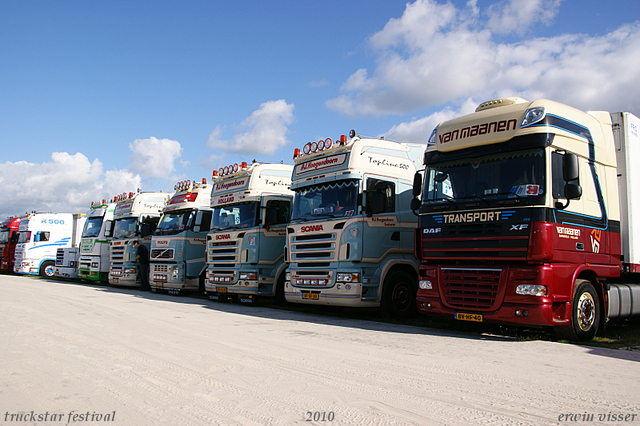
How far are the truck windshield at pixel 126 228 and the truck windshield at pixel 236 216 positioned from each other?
6296 millimetres

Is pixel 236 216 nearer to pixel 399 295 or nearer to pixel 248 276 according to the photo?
pixel 248 276

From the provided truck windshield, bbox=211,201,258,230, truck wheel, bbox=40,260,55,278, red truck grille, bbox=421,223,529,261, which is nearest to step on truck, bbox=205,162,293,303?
truck windshield, bbox=211,201,258,230

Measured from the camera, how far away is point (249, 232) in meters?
13.5

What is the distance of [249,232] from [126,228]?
9158mm

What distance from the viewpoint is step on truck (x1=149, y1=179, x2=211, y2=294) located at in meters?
16.5

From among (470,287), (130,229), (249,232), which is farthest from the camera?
(130,229)

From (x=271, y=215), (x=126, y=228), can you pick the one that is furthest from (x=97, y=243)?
(x=271, y=215)

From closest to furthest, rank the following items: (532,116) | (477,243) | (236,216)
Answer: (532,116)
(477,243)
(236,216)

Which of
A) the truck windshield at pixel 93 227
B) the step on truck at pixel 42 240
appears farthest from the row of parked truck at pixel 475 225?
the step on truck at pixel 42 240

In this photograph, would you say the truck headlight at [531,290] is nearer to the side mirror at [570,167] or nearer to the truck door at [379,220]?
the side mirror at [570,167]

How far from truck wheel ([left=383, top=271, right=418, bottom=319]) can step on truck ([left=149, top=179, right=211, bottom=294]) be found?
806cm

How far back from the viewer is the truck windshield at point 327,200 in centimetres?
1062

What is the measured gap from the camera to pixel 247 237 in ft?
44.4

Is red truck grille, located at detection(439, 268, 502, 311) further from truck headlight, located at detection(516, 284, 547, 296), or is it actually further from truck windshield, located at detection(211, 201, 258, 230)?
truck windshield, located at detection(211, 201, 258, 230)
